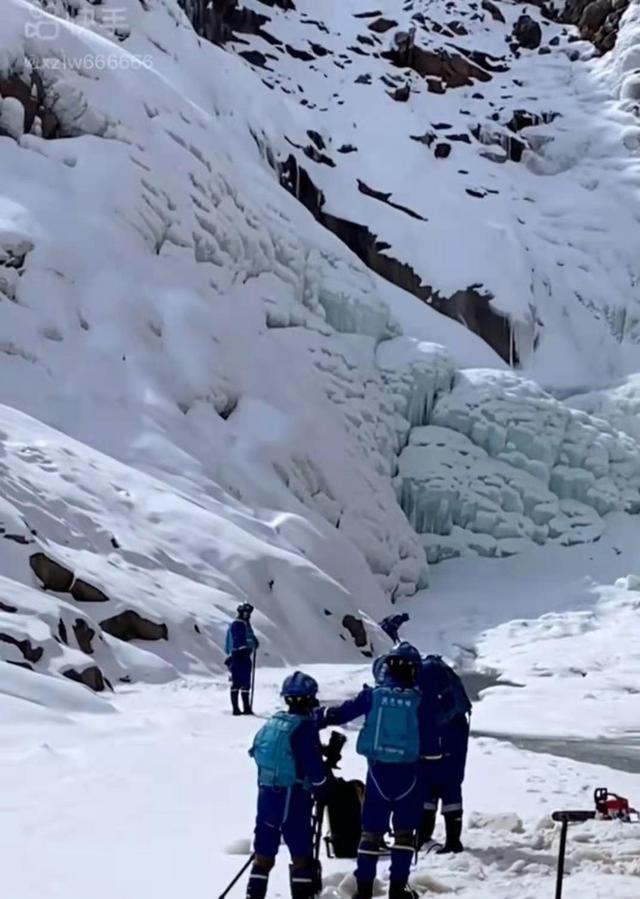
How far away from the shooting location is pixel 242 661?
12.0 metres

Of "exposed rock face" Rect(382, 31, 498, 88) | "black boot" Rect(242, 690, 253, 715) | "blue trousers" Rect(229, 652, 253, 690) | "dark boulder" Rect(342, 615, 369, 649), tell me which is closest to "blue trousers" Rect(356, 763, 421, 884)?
"blue trousers" Rect(229, 652, 253, 690)

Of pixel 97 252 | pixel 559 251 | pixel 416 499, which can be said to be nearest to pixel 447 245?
pixel 559 251

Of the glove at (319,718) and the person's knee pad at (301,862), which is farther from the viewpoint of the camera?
the glove at (319,718)

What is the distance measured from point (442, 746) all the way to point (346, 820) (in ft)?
3.08

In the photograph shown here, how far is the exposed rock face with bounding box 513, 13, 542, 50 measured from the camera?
187ft

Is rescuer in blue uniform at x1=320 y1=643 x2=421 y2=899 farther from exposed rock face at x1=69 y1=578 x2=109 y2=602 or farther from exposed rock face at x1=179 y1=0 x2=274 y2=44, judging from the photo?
exposed rock face at x1=179 y1=0 x2=274 y2=44

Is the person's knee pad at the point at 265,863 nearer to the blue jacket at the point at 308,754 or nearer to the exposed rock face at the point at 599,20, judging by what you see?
the blue jacket at the point at 308,754

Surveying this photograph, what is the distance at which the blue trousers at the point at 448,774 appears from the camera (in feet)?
22.3

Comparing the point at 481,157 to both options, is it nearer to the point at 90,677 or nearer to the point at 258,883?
the point at 90,677

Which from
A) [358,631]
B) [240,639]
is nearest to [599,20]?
[358,631]

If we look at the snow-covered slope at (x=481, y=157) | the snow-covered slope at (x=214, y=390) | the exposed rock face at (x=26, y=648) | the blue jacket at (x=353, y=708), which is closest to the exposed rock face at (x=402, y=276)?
the snow-covered slope at (x=481, y=157)

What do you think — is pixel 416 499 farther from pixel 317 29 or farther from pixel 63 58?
pixel 317 29

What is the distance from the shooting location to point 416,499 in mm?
30672

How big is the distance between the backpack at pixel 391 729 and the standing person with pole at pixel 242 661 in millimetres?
6543
